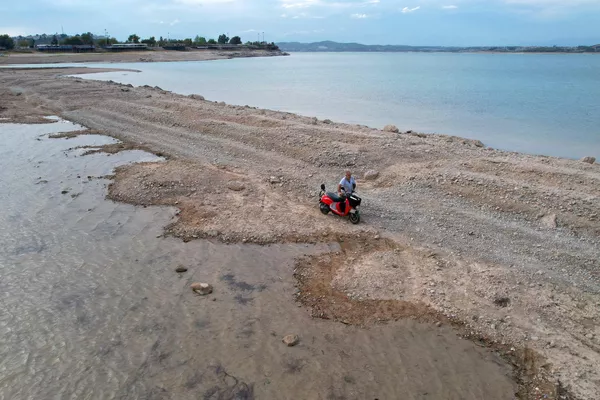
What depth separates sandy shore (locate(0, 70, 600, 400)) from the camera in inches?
349

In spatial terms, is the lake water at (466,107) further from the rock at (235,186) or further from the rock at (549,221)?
the rock at (235,186)

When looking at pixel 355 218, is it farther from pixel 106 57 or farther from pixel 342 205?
pixel 106 57

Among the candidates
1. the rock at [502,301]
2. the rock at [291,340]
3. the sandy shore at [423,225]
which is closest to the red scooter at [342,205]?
the sandy shore at [423,225]

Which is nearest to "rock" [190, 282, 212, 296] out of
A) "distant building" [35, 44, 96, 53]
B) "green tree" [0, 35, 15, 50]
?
"distant building" [35, 44, 96, 53]

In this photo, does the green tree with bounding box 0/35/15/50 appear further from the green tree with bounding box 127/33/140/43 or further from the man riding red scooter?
the man riding red scooter

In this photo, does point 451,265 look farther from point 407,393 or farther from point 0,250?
point 0,250

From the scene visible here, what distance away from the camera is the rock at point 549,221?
42.4 ft

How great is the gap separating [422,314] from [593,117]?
34.8 metres

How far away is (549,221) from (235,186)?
1102 centimetres

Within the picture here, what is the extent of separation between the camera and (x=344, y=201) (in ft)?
44.3

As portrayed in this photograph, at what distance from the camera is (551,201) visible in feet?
46.0

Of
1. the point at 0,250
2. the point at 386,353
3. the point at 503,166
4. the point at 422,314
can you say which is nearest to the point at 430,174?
the point at 503,166

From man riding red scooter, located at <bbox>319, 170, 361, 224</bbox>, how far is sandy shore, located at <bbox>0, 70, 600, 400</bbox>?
12.4 inches

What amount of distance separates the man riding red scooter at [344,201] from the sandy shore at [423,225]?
1.03 ft
